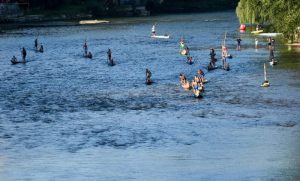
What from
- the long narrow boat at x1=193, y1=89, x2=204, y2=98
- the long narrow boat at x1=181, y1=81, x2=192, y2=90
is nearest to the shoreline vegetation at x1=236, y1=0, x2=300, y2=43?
the long narrow boat at x1=181, y1=81, x2=192, y2=90

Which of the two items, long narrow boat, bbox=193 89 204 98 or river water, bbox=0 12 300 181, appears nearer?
river water, bbox=0 12 300 181

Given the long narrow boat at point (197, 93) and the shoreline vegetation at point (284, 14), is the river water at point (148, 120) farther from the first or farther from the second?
the shoreline vegetation at point (284, 14)

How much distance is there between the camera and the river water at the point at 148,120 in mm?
A: 52406

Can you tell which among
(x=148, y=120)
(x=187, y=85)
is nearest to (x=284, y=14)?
(x=187, y=85)

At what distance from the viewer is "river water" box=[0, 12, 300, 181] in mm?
52406

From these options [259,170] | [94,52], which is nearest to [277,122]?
[259,170]

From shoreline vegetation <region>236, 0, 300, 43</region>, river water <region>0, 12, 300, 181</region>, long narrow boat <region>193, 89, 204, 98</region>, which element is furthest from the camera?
shoreline vegetation <region>236, 0, 300, 43</region>

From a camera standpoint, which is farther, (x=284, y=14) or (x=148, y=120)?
(x=284, y=14)

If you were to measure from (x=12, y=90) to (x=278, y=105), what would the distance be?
32.8 m

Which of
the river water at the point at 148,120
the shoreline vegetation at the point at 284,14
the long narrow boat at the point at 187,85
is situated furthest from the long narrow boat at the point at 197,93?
the shoreline vegetation at the point at 284,14

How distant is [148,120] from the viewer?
69.2 metres

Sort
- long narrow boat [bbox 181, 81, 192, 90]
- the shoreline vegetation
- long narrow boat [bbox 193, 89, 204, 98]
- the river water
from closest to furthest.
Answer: the river water → long narrow boat [bbox 193, 89, 204, 98] → long narrow boat [bbox 181, 81, 192, 90] → the shoreline vegetation

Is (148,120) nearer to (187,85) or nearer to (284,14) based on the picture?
(187,85)

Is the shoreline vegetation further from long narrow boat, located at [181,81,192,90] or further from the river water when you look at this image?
long narrow boat, located at [181,81,192,90]
